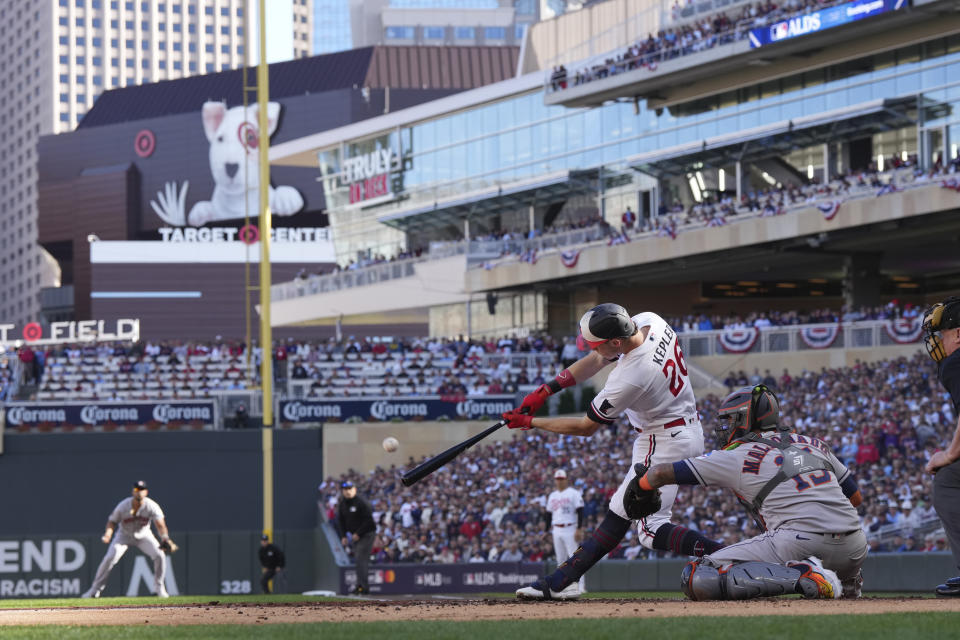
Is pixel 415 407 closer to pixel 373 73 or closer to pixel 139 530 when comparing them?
pixel 139 530

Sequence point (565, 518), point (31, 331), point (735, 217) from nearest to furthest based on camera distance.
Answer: point (565, 518) < point (735, 217) < point (31, 331)

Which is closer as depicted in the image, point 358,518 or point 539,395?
point 539,395

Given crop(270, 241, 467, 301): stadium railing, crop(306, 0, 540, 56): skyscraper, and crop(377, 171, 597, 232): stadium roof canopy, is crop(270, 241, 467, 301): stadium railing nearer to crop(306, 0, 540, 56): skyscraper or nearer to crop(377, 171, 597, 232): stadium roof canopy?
crop(377, 171, 597, 232): stadium roof canopy

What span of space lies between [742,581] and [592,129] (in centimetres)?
4257

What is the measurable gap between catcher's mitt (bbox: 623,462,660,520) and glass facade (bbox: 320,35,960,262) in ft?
105

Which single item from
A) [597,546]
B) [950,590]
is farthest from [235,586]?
[950,590]

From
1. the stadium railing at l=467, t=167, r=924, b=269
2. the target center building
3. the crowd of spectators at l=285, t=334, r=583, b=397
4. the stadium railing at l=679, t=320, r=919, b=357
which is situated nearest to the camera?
the stadium railing at l=679, t=320, r=919, b=357

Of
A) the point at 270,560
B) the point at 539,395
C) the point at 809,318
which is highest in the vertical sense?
the point at 809,318

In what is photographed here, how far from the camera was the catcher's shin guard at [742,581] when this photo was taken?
8922mm

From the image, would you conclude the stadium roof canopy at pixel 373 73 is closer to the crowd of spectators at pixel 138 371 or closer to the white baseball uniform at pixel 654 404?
the crowd of spectators at pixel 138 371

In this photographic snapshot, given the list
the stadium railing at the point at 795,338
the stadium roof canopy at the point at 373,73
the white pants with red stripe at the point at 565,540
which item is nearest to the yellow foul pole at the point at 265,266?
the white pants with red stripe at the point at 565,540

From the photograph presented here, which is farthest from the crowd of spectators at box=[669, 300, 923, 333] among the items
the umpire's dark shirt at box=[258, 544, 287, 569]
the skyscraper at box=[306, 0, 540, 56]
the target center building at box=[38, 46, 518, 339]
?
the skyscraper at box=[306, 0, 540, 56]

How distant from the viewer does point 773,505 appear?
912 centimetres

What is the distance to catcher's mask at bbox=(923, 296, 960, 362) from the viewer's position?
9.32 m
